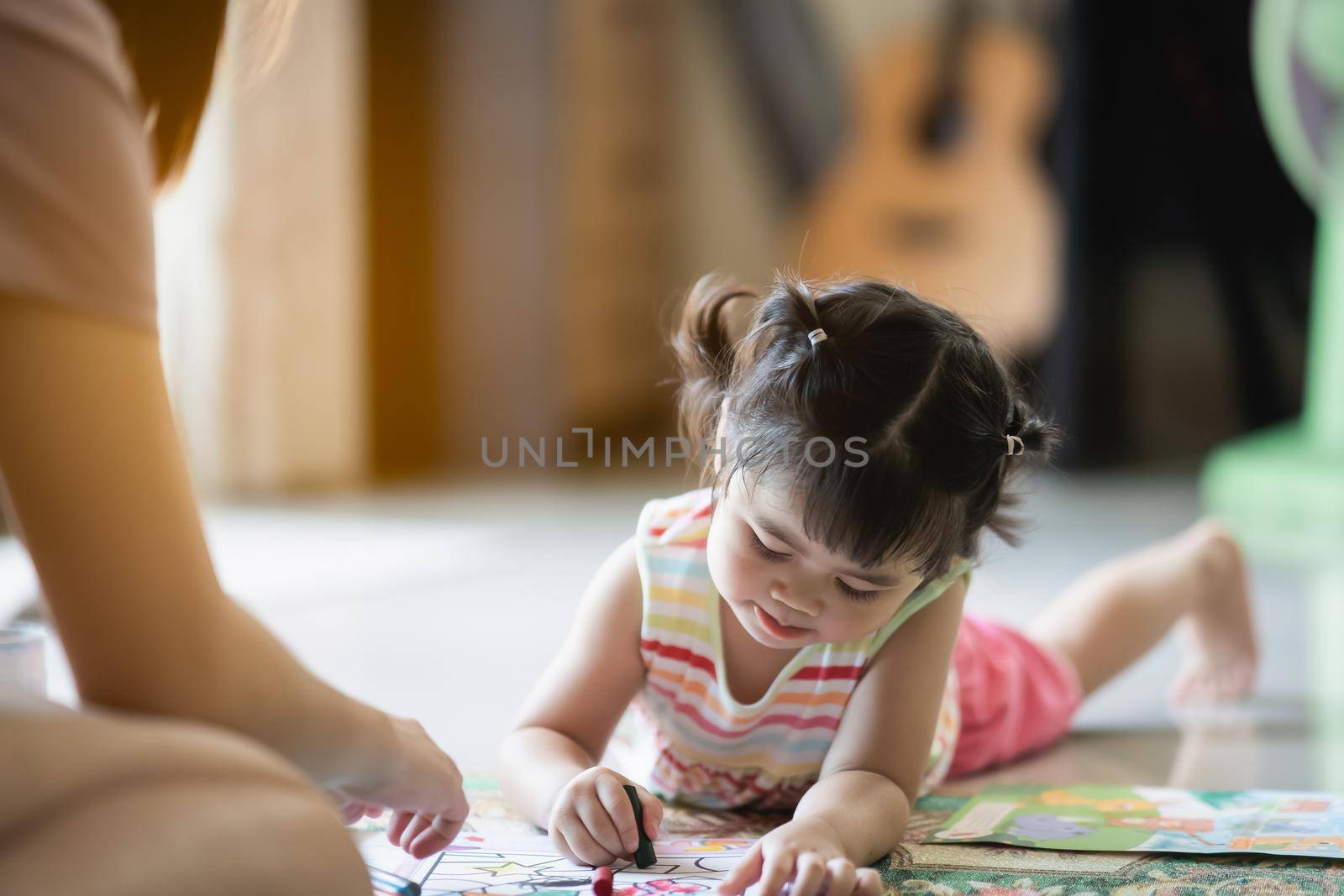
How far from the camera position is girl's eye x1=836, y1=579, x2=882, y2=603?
804mm

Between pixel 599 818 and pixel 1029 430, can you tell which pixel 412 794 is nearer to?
pixel 599 818

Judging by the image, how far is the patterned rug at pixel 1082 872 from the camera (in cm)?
80

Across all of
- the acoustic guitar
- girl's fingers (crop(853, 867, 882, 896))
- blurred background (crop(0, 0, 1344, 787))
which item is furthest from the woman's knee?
→ the acoustic guitar

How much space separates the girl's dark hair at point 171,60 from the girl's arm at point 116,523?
10 centimetres

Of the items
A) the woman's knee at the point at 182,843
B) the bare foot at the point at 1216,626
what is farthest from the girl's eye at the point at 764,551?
the bare foot at the point at 1216,626

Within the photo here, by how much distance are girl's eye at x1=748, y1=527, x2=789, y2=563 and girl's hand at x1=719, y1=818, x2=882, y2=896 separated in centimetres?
15

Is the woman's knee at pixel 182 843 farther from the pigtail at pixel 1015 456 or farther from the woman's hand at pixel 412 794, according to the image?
the pigtail at pixel 1015 456

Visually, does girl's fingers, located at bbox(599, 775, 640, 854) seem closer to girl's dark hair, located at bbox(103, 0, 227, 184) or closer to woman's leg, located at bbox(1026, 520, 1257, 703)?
girl's dark hair, located at bbox(103, 0, 227, 184)

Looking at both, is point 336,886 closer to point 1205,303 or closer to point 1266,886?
point 1266,886

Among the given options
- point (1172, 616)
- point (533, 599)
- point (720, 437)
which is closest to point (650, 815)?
point (720, 437)

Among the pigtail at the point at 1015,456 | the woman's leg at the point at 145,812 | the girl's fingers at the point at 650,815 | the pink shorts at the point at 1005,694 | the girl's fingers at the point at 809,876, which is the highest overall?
the pigtail at the point at 1015,456

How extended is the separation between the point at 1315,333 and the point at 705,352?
177 centimetres

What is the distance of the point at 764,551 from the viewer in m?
0.81

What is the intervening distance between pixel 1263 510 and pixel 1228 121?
1.02m
